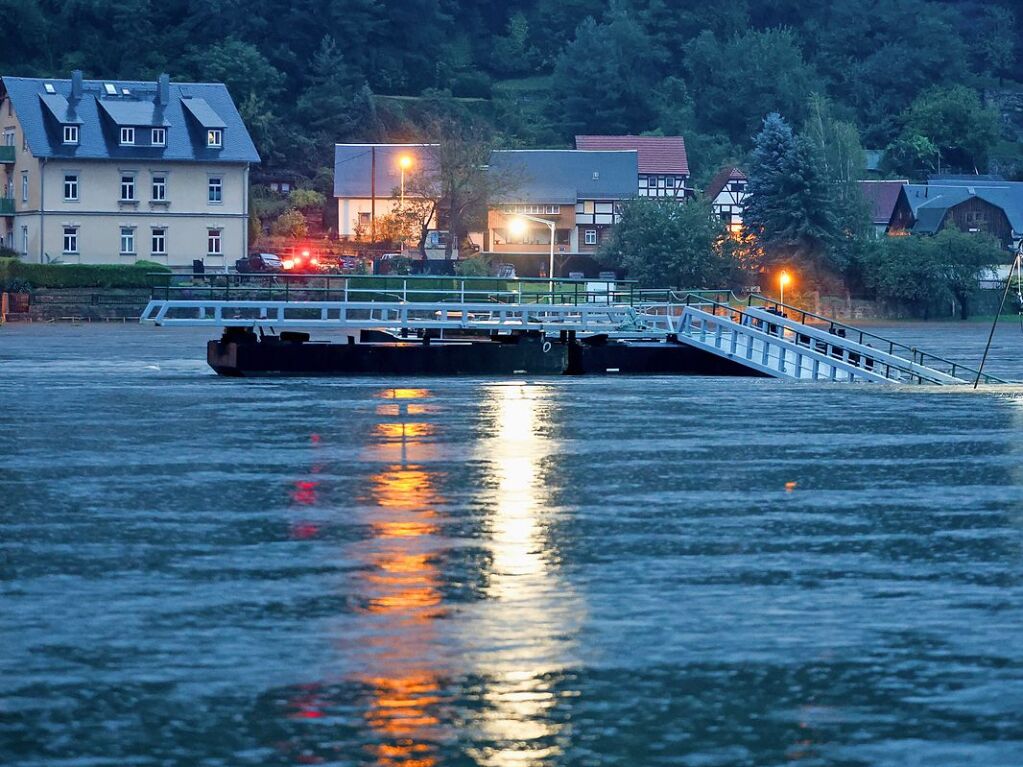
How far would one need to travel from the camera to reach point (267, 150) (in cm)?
13925

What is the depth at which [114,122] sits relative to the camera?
110 m

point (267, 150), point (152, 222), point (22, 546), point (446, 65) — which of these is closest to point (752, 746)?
point (22, 546)

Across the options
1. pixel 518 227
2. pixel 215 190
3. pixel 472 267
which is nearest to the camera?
pixel 215 190

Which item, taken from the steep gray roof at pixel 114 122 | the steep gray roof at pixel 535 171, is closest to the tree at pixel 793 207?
the steep gray roof at pixel 535 171

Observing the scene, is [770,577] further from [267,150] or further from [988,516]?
[267,150]

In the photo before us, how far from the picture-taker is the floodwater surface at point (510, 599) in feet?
41.9

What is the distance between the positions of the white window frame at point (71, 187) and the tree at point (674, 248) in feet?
99.6

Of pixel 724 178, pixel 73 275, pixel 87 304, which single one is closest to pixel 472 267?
pixel 87 304

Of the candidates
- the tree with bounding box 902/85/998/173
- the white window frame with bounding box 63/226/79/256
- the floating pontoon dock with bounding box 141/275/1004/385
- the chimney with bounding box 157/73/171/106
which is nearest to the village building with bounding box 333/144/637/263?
the chimney with bounding box 157/73/171/106

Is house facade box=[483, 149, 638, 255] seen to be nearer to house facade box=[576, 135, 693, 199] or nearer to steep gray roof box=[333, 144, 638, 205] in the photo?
steep gray roof box=[333, 144, 638, 205]

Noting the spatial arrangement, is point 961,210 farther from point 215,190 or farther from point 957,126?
point 215,190

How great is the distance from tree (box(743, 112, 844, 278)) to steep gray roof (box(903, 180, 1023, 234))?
27824 millimetres

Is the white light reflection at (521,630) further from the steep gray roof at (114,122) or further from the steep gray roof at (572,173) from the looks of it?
the steep gray roof at (572,173)

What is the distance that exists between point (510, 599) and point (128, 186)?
95840 millimetres
